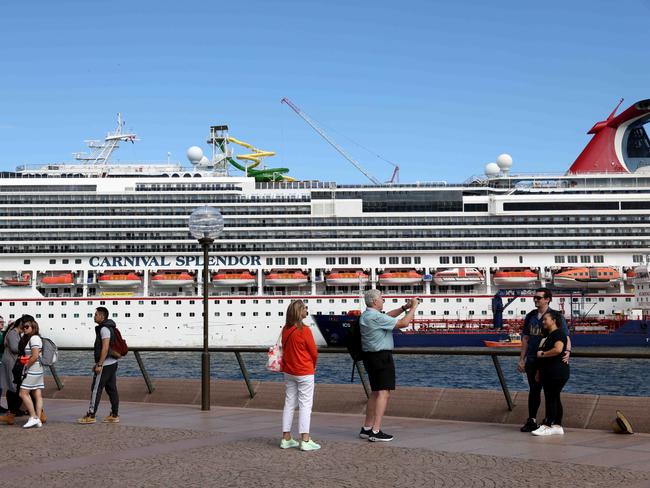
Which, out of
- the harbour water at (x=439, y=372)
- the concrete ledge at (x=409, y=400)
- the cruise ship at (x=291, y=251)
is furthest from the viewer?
the cruise ship at (x=291, y=251)

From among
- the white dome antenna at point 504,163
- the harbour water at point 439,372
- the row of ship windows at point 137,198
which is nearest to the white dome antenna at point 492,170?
the white dome antenna at point 504,163

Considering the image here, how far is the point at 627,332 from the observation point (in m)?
48.5

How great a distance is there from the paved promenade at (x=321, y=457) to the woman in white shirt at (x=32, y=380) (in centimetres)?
23

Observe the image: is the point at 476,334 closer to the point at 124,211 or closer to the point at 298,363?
the point at 124,211

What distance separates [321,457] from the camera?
321 inches

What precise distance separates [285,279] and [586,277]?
17.3 meters

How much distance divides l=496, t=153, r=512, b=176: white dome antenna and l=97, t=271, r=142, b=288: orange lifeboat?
24743 millimetres

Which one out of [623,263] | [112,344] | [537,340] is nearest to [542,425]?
[537,340]

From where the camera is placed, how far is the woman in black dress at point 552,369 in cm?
912

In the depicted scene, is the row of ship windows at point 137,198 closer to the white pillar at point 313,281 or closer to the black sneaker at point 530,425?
the white pillar at point 313,281

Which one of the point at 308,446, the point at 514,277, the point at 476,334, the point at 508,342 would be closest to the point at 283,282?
the point at 476,334

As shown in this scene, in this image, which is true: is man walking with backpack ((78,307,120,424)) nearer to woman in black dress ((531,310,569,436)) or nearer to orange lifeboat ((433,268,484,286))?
woman in black dress ((531,310,569,436))

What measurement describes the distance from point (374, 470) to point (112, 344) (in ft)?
16.0

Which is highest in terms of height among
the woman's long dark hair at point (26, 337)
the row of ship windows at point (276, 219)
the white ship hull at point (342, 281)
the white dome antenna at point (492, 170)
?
the white dome antenna at point (492, 170)
